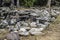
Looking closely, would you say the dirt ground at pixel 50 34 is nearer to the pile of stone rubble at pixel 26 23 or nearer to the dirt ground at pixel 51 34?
the dirt ground at pixel 51 34

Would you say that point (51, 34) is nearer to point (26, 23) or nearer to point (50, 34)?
point (50, 34)

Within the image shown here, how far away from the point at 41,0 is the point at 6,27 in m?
6.32

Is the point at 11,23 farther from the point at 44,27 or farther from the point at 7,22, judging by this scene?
the point at 44,27

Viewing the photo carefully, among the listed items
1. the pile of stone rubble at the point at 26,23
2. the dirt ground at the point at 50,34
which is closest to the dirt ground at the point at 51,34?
the dirt ground at the point at 50,34

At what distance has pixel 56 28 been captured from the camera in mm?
6609

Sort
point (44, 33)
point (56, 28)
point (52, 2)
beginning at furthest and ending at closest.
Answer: point (52, 2) → point (56, 28) → point (44, 33)

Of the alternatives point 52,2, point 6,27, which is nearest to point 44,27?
point 6,27

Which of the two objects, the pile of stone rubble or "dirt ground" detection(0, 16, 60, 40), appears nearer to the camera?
"dirt ground" detection(0, 16, 60, 40)

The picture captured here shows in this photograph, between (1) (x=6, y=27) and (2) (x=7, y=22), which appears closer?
(1) (x=6, y=27)

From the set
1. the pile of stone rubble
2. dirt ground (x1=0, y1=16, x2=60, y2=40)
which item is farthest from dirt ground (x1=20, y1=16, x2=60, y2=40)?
the pile of stone rubble

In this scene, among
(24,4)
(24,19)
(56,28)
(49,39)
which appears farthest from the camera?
(24,4)

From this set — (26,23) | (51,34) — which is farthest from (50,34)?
(26,23)

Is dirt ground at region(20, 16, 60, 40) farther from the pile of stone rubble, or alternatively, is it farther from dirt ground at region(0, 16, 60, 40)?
the pile of stone rubble

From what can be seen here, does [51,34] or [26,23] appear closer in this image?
[51,34]
